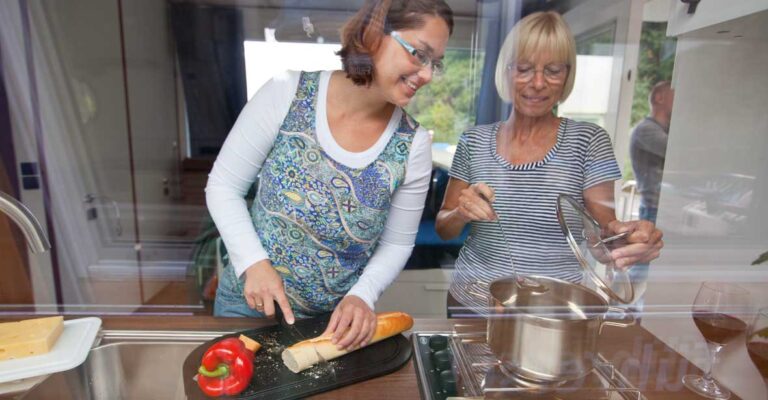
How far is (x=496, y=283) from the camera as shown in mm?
646

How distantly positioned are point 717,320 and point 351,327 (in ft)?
1.76

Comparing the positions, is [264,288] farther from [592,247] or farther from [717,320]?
[717,320]

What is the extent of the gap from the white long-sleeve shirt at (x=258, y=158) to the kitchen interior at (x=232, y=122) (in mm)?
51

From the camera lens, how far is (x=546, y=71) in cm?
67

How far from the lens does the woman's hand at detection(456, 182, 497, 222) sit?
72 centimetres

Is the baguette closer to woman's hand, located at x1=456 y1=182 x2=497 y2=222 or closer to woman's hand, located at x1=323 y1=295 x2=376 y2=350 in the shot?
woman's hand, located at x1=323 y1=295 x2=376 y2=350

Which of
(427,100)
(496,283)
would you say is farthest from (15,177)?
(496,283)

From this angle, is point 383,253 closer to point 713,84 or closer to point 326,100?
point 326,100

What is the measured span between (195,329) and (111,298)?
41 cm

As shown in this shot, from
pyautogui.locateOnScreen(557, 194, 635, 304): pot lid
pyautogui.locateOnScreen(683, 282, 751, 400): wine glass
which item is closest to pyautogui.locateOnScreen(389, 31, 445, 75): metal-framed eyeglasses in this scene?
pyautogui.locateOnScreen(557, 194, 635, 304): pot lid

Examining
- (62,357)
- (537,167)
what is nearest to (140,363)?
(62,357)

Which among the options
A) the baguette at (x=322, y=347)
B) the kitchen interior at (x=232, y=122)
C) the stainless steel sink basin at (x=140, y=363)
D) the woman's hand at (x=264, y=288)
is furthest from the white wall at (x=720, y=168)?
the stainless steel sink basin at (x=140, y=363)

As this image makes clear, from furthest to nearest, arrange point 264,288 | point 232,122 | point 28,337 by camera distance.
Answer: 1. point 232,122
2. point 264,288
3. point 28,337

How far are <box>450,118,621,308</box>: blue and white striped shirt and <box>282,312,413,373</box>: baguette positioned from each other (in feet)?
0.60
